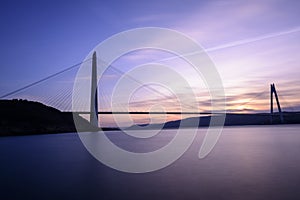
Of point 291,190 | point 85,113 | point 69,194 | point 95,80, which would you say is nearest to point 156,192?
point 69,194

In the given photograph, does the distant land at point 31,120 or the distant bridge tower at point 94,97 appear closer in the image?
the distant bridge tower at point 94,97

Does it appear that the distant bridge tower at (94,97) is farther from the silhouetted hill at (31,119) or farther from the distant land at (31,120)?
the silhouetted hill at (31,119)

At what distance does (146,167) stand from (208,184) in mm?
4247

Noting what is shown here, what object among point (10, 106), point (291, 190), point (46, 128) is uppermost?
point (10, 106)

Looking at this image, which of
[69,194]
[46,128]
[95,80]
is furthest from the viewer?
[46,128]

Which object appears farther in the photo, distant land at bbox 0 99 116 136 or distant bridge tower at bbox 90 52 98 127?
distant land at bbox 0 99 116 136

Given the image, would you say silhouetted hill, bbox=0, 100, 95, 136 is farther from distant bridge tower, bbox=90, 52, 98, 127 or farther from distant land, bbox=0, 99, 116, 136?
distant bridge tower, bbox=90, 52, 98, 127

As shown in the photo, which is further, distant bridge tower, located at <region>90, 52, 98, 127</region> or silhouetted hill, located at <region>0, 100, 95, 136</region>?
silhouetted hill, located at <region>0, 100, 95, 136</region>

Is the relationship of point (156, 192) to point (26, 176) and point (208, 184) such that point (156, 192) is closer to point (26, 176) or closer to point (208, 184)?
point (208, 184)

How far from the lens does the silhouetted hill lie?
5453 cm

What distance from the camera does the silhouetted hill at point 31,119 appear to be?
179 feet

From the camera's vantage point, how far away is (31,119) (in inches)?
2415

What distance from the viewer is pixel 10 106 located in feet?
218

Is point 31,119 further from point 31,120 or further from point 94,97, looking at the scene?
point 94,97
